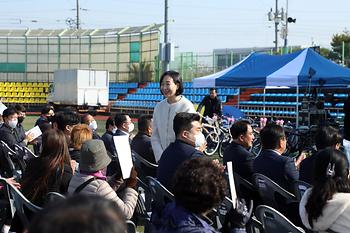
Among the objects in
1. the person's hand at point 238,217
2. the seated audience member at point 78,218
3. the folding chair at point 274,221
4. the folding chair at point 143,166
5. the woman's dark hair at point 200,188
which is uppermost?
the seated audience member at point 78,218

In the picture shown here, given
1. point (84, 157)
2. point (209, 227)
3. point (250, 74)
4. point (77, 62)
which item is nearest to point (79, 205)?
point (209, 227)

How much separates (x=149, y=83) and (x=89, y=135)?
109ft

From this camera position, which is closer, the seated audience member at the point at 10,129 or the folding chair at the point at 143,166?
the folding chair at the point at 143,166

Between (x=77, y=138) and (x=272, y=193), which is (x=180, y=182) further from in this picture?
(x=77, y=138)

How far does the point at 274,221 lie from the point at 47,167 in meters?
1.78

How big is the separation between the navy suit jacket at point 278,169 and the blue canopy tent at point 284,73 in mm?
8189

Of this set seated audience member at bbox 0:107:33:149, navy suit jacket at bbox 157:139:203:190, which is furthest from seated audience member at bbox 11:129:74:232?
seated audience member at bbox 0:107:33:149

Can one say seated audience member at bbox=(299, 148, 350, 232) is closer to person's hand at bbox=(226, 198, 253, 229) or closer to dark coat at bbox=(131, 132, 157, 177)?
person's hand at bbox=(226, 198, 253, 229)

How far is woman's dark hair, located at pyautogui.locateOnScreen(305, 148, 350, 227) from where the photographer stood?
349 cm

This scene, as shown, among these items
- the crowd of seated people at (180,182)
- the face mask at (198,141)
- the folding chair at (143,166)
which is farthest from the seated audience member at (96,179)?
the folding chair at (143,166)

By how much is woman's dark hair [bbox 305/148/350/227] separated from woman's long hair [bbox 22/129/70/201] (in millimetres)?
1923

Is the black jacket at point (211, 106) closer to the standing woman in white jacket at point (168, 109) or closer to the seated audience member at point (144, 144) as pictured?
the seated audience member at point (144, 144)

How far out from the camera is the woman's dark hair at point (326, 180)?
137 inches

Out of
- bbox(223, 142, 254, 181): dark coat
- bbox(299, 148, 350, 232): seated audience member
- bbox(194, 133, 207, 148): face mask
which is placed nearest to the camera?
bbox(299, 148, 350, 232): seated audience member
